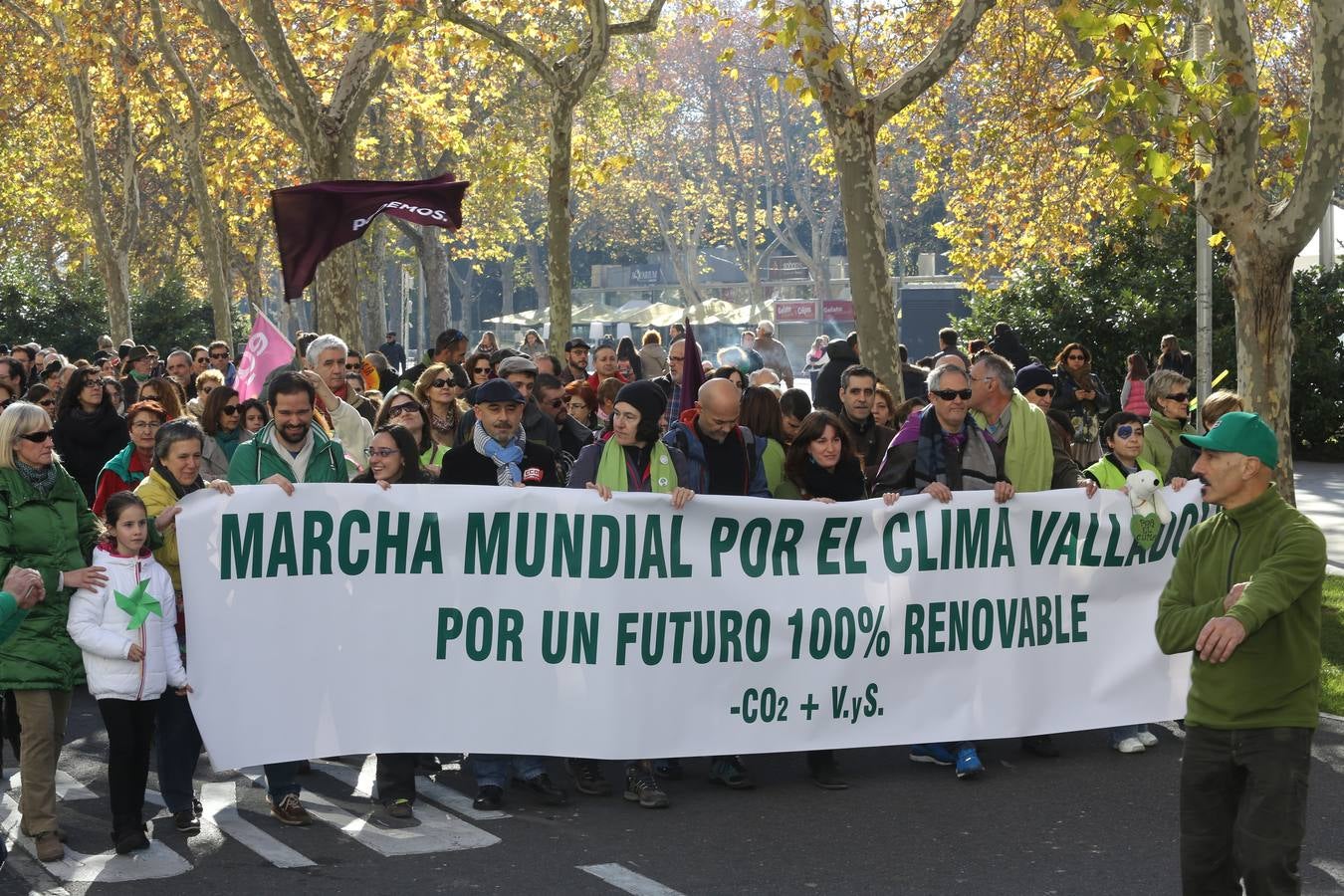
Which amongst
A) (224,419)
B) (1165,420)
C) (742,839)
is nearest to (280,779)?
(742,839)

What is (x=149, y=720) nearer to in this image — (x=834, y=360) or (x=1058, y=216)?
(x=834, y=360)

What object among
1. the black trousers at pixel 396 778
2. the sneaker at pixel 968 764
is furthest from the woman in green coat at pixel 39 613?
the sneaker at pixel 968 764

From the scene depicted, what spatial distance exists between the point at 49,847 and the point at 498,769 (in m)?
1.87

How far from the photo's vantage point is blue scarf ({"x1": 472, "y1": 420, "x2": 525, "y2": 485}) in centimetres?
826

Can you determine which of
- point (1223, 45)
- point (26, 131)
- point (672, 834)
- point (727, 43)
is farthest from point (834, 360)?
point (727, 43)

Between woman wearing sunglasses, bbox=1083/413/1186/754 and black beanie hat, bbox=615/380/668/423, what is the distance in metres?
2.29

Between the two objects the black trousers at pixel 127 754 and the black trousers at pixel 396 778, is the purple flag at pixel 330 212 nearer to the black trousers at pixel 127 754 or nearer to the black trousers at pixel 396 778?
the black trousers at pixel 396 778

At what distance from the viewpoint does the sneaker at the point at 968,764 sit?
8.15m

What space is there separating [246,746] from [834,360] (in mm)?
8696

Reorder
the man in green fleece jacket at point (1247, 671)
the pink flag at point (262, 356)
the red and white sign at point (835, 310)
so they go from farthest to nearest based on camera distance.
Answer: the red and white sign at point (835, 310)
the pink flag at point (262, 356)
the man in green fleece jacket at point (1247, 671)

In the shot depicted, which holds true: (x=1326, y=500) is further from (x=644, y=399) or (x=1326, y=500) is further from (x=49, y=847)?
(x=49, y=847)

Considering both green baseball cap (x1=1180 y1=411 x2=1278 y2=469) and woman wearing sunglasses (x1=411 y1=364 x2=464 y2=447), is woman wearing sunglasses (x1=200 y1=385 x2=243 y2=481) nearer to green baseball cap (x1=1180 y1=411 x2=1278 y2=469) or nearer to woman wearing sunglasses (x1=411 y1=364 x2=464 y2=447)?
woman wearing sunglasses (x1=411 y1=364 x2=464 y2=447)

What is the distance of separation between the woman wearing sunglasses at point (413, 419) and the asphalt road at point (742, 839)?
1.72 metres

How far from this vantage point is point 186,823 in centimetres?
723
